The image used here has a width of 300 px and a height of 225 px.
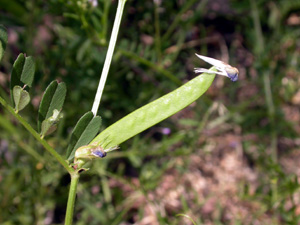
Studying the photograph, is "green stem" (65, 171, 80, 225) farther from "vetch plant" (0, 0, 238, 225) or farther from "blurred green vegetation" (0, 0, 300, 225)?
"blurred green vegetation" (0, 0, 300, 225)

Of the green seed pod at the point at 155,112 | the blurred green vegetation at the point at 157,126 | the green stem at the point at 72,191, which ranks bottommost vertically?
the blurred green vegetation at the point at 157,126

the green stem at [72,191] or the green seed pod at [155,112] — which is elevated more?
the green seed pod at [155,112]

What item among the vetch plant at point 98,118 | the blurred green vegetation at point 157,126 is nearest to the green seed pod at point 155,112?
the vetch plant at point 98,118

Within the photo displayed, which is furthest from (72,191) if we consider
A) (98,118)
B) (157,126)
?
(157,126)

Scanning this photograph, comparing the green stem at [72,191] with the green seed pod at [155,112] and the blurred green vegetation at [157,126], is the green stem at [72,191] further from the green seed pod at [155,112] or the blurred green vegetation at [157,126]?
the blurred green vegetation at [157,126]

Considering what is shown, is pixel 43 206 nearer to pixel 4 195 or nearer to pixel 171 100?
pixel 4 195
